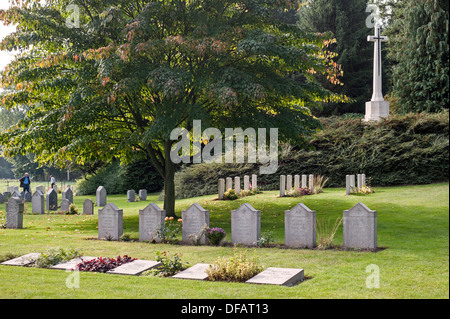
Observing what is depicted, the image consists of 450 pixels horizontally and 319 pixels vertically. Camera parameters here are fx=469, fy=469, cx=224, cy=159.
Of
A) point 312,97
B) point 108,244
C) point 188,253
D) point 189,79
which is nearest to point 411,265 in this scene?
point 188,253

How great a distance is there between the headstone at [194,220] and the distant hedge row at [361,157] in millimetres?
8888

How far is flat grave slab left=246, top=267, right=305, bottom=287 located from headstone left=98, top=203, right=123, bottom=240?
5770 millimetres

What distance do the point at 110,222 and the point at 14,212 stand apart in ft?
15.0

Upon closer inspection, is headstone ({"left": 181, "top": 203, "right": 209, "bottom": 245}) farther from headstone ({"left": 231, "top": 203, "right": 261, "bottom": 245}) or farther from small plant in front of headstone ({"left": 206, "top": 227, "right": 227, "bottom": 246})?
headstone ({"left": 231, "top": 203, "right": 261, "bottom": 245})

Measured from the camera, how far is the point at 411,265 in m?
7.89

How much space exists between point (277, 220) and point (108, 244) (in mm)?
5627

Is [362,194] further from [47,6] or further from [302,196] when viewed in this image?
[47,6]

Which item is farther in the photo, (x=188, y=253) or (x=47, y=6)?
(x=47, y=6)

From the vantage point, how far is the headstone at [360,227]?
9.62 metres

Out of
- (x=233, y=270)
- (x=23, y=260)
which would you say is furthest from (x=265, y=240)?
(x=23, y=260)

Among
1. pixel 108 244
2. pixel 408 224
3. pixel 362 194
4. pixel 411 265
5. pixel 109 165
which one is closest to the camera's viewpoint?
pixel 411 265

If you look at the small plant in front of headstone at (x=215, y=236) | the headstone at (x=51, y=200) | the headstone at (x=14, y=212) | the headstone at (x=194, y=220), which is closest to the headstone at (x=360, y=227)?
the small plant in front of headstone at (x=215, y=236)

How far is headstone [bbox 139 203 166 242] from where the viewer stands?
11555 millimetres

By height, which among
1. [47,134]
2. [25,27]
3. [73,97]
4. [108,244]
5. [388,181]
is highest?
[25,27]
